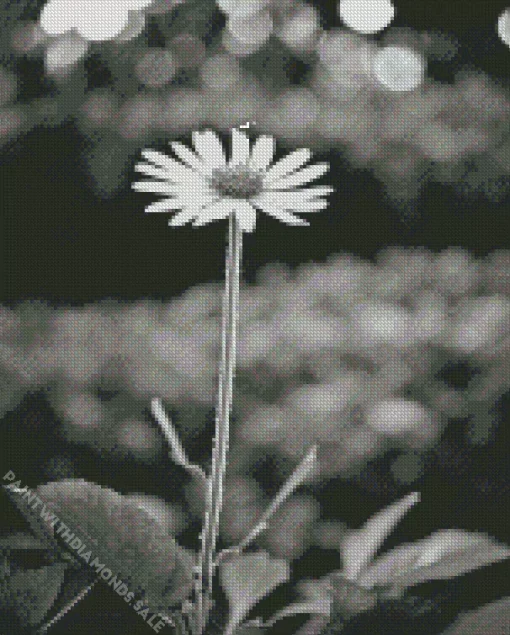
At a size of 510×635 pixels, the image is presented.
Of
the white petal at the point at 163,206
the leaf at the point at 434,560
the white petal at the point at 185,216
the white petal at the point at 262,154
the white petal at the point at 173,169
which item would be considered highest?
the white petal at the point at 173,169

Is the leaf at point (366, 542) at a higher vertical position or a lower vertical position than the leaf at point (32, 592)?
lower

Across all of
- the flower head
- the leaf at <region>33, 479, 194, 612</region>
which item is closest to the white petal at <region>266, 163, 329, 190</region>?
the flower head

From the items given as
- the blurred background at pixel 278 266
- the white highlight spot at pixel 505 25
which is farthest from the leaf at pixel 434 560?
the white highlight spot at pixel 505 25

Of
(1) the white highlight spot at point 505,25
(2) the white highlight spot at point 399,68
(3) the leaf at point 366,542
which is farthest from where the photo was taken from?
(2) the white highlight spot at point 399,68

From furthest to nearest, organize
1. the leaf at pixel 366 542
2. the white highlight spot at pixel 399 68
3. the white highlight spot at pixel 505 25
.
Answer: the white highlight spot at pixel 399 68 < the white highlight spot at pixel 505 25 < the leaf at pixel 366 542

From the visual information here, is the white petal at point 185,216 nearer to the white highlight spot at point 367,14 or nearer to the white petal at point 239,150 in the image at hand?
the white petal at point 239,150

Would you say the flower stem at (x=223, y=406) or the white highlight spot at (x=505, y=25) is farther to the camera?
the white highlight spot at (x=505, y=25)
